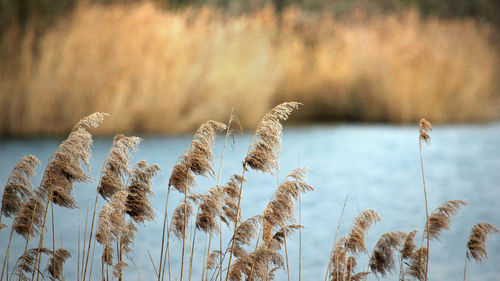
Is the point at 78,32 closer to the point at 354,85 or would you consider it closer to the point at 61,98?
the point at 61,98

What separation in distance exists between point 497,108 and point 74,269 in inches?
239

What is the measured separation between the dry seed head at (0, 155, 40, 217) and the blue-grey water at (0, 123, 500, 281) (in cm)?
49

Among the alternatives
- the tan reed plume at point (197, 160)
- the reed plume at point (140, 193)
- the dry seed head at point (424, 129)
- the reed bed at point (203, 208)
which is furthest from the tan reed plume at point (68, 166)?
the dry seed head at point (424, 129)

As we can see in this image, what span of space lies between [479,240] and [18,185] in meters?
1.33

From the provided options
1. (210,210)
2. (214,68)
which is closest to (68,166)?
(210,210)

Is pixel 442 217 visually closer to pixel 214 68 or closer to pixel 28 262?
pixel 28 262

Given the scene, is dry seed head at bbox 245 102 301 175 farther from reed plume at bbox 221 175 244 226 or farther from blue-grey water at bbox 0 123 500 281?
blue-grey water at bbox 0 123 500 281

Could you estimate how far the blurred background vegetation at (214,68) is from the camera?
4.93 metres

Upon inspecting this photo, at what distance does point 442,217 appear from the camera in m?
1.81

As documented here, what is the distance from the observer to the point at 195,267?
2514 mm

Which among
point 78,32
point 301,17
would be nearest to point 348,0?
point 301,17

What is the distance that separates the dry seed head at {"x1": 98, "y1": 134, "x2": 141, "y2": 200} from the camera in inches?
65.6

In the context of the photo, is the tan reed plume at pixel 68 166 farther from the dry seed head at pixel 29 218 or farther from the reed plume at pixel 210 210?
the reed plume at pixel 210 210

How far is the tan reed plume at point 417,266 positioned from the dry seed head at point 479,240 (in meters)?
0.15
